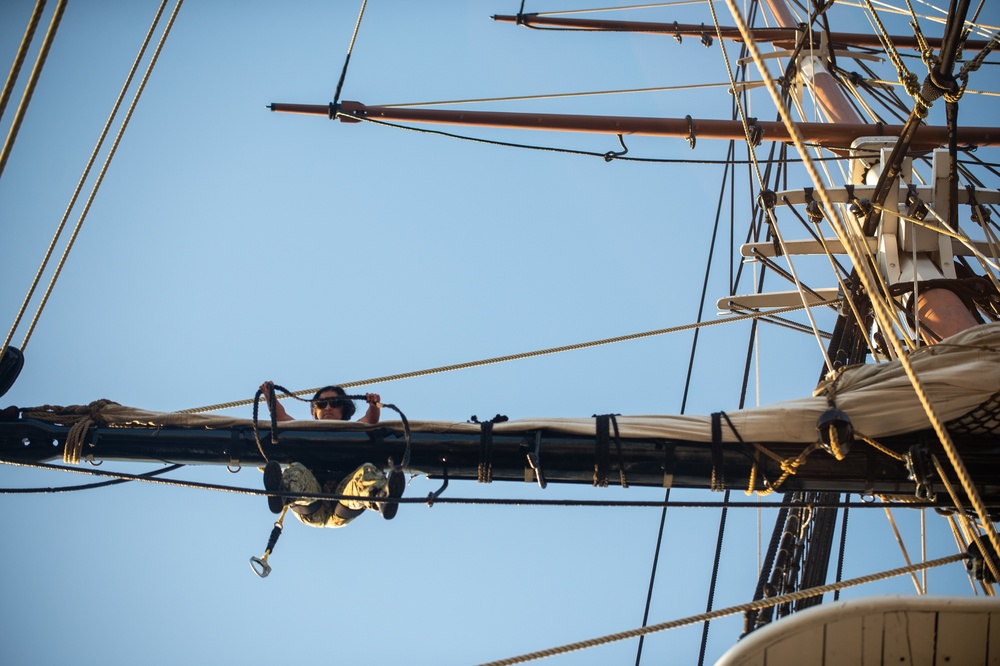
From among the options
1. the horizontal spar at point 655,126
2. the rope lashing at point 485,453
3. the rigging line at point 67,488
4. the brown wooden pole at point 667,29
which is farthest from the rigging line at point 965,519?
the brown wooden pole at point 667,29

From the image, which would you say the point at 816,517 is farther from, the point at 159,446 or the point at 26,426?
the point at 26,426

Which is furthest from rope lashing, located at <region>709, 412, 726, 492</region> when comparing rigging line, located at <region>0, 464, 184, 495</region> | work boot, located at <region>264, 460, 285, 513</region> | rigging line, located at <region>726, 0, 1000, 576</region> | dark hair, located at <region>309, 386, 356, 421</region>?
rigging line, located at <region>0, 464, 184, 495</region>

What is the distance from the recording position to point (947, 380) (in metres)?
4.51

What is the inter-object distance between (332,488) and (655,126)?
664 centimetres

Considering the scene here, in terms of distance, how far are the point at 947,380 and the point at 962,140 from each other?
6.70 m

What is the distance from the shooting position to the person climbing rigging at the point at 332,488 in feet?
13.9

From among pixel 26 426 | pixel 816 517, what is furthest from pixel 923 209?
pixel 26 426

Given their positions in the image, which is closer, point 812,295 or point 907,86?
point 907,86

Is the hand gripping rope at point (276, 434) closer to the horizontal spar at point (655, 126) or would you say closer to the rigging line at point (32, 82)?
the rigging line at point (32, 82)

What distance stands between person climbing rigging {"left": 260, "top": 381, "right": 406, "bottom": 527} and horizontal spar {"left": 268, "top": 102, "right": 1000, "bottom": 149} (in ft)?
20.3

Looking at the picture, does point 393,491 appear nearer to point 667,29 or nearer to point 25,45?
point 25,45

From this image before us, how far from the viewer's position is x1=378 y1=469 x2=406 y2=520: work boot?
4227 mm

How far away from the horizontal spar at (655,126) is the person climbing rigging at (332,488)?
20.3ft

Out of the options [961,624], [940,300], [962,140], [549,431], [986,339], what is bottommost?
[961,624]
